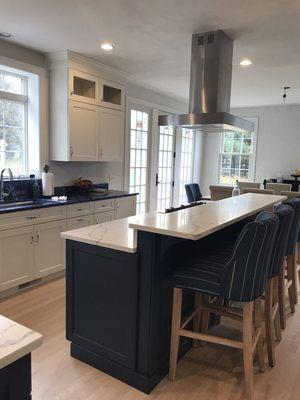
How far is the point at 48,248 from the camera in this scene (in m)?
3.64

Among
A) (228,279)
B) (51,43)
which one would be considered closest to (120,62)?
(51,43)

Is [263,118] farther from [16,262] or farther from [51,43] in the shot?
[16,262]

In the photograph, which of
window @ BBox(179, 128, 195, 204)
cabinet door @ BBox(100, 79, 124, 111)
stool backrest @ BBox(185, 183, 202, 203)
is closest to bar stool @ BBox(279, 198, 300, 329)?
cabinet door @ BBox(100, 79, 124, 111)

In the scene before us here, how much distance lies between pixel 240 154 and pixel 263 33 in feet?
16.0

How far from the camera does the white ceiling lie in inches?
104

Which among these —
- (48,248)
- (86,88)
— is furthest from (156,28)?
(48,248)

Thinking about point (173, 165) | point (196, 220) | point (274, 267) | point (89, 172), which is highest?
point (173, 165)

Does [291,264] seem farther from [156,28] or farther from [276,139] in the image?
[276,139]

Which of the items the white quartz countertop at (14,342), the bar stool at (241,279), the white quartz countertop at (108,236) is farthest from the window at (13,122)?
the white quartz countertop at (14,342)

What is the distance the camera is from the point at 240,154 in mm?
7828

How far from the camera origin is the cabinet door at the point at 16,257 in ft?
10.5

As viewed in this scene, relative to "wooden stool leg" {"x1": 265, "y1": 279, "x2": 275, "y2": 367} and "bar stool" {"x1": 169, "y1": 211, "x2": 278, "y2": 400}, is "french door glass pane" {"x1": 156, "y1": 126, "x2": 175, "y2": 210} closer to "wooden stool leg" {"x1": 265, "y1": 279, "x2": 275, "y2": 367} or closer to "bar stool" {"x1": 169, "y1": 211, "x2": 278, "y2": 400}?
"wooden stool leg" {"x1": 265, "y1": 279, "x2": 275, "y2": 367}

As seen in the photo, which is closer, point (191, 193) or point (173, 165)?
point (191, 193)

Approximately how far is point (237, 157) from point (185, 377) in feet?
20.7
